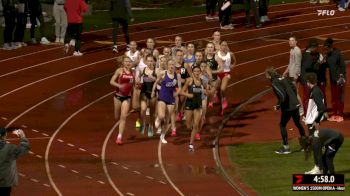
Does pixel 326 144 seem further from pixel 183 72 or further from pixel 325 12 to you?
pixel 325 12

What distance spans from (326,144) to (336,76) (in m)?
5.55

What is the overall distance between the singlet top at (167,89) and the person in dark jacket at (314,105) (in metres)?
3.39

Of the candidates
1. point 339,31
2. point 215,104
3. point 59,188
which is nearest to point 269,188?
point 59,188

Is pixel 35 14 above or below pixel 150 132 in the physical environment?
above

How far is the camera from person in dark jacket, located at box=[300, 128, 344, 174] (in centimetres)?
1809

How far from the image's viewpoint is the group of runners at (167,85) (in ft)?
70.3

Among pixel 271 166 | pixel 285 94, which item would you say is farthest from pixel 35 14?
pixel 271 166

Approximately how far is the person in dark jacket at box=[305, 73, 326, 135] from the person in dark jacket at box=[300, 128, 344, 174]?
1.21m

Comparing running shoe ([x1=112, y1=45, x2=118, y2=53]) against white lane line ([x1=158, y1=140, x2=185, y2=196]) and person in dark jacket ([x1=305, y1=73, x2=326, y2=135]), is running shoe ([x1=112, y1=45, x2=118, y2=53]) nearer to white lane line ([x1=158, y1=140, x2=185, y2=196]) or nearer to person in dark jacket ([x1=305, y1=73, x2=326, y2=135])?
white lane line ([x1=158, y1=140, x2=185, y2=196])

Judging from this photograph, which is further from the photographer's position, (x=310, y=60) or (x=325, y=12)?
(x=325, y=12)

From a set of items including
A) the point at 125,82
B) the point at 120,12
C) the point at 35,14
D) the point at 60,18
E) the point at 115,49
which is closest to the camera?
the point at 125,82

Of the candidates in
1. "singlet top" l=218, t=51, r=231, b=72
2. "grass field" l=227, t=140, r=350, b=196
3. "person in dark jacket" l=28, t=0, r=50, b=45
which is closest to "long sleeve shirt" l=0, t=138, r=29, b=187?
"grass field" l=227, t=140, r=350, b=196

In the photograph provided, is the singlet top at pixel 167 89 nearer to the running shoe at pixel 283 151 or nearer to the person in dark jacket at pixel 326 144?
the running shoe at pixel 283 151

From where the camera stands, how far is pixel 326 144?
18.1m
